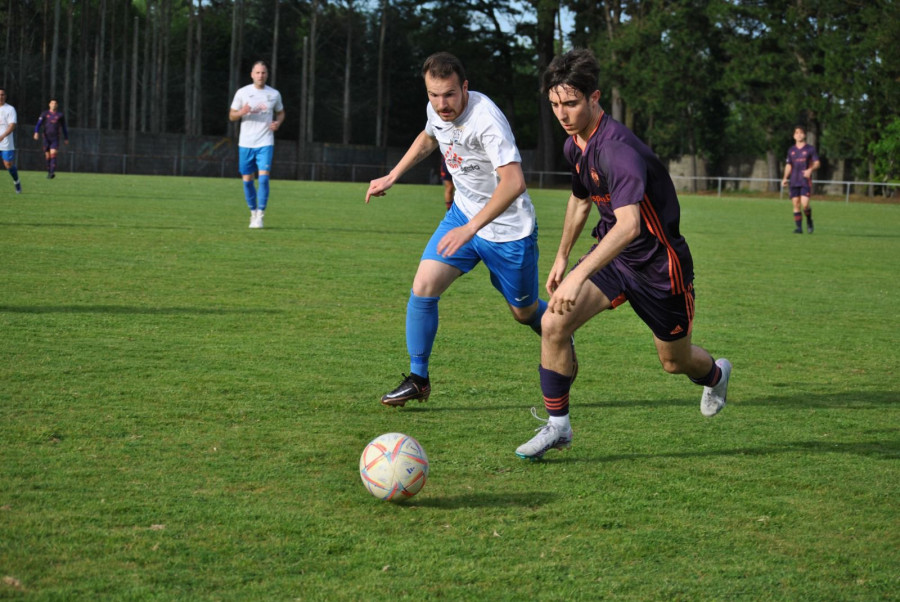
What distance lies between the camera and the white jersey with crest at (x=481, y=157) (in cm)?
560

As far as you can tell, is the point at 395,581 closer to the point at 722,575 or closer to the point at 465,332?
the point at 722,575

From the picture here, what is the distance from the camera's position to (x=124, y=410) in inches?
205

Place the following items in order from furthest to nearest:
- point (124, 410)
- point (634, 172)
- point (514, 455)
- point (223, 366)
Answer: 1. point (223, 366)
2. point (124, 410)
3. point (514, 455)
4. point (634, 172)

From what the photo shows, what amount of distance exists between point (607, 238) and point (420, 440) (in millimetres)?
1377

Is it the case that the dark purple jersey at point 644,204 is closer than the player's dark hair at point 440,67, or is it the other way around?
the dark purple jersey at point 644,204

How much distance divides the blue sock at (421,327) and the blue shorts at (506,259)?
0.26m

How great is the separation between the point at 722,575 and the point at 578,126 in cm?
209

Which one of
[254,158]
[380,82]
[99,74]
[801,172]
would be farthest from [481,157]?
[380,82]

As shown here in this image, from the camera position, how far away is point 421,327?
579 cm

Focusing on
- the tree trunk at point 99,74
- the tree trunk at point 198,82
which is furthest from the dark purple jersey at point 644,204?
the tree trunk at point 198,82

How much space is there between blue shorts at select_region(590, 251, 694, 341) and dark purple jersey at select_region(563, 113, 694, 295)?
0.09 ft

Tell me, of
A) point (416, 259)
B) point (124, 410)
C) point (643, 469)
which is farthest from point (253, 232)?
point (643, 469)

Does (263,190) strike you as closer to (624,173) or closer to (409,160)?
(409,160)

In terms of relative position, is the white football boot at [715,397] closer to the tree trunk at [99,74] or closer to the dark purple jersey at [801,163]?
the dark purple jersey at [801,163]
